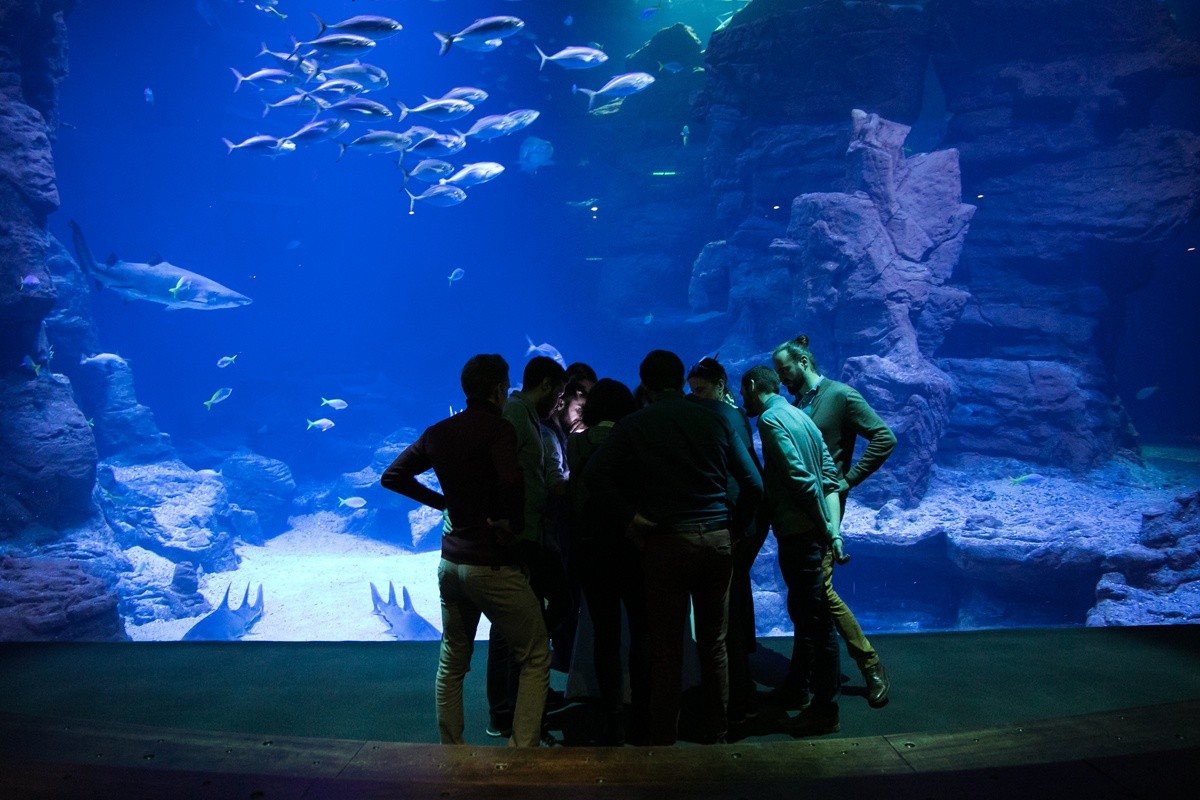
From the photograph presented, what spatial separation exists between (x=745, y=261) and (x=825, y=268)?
Answer: 3.95 meters

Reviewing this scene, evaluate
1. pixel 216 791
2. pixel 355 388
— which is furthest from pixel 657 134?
pixel 216 791

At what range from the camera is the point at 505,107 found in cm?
3089

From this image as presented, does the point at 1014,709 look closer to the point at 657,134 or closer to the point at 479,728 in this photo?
the point at 479,728

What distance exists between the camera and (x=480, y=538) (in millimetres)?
2584

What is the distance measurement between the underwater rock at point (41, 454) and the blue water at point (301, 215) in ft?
52.4

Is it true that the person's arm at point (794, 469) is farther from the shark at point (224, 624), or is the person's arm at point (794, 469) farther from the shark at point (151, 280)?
the shark at point (151, 280)

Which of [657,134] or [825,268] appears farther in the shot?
[657,134]

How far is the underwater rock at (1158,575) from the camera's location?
9359mm

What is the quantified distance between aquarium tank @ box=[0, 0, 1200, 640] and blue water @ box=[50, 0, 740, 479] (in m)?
0.44

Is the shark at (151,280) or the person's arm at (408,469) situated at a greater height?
the shark at (151,280)

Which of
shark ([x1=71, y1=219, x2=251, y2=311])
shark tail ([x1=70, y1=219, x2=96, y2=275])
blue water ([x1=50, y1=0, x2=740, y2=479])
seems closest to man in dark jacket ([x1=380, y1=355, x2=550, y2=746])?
shark ([x1=71, y1=219, x2=251, y2=311])

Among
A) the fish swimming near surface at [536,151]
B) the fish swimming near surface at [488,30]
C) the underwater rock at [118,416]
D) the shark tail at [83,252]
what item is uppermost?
the fish swimming near surface at [536,151]

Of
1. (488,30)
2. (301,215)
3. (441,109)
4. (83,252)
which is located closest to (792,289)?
(441,109)

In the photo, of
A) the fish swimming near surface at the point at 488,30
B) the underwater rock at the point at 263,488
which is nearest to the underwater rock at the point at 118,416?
the underwater rock at the point at 263,488
